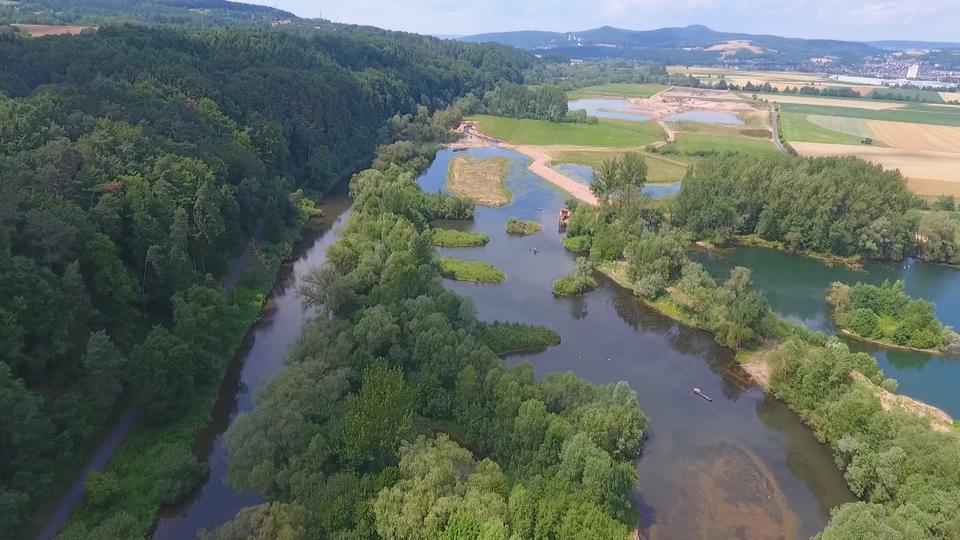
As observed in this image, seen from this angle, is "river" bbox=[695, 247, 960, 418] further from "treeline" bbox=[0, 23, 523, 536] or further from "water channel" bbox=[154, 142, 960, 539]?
"treeline" bbox=[0, 23, 523, 536]

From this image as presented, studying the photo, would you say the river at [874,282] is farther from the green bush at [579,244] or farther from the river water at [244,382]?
the river water at [244,382]

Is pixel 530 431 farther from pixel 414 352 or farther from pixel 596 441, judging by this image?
pixel 414 352

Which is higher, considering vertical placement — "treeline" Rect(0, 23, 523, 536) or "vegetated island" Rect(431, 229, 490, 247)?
"treeline" Rect(0, 23, 523, 536)

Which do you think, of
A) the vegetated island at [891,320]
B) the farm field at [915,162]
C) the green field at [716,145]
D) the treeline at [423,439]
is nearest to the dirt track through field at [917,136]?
the farm field at [915,162]

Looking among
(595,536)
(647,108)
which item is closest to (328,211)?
(595,536)

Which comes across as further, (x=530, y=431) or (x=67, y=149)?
(x=67, y=149)

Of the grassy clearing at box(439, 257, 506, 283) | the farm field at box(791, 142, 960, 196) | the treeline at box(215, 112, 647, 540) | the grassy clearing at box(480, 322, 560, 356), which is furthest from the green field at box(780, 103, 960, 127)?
the treeline at box(215, 112, 647, 540)
